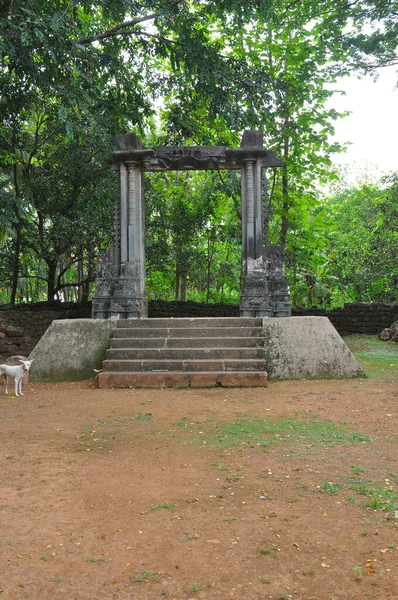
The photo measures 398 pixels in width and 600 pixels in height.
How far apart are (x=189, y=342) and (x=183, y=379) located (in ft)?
2.97

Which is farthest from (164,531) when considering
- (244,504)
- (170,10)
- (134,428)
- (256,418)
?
(170,10)

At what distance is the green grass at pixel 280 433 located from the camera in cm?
432

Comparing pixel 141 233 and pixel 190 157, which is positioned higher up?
pixel 190 157

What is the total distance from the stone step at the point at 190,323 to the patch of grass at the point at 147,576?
20.6ft

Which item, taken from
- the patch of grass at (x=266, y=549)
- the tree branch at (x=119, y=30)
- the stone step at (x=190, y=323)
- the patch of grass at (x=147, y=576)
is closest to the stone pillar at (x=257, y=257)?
the stone step at (x=190, y=323)

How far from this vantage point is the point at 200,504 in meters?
3.02

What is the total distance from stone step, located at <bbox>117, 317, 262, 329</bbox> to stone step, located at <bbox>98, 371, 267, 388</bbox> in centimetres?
133

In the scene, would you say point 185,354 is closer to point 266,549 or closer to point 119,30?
point 266,549

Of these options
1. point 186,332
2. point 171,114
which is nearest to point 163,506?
point 186,332

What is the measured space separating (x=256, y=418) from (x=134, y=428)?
1.30 metres

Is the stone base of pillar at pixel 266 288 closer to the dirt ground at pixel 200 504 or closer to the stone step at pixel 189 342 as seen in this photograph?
the stone step at pixel 189 342

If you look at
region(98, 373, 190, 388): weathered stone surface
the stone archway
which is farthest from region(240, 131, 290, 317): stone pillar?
region(98, 373, 190, 388): weathered stone surface

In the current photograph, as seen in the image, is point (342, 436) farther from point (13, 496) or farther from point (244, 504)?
point (13, 496)

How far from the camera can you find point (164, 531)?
2658 mm
